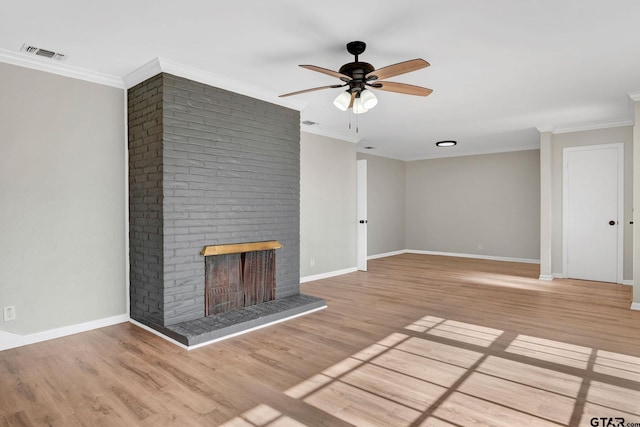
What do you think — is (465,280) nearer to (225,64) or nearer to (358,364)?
(358,364)

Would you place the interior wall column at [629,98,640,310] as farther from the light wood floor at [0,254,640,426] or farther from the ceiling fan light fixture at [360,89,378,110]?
the ceiling fan light fixture at [360,89,378,110]

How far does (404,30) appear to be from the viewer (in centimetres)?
268

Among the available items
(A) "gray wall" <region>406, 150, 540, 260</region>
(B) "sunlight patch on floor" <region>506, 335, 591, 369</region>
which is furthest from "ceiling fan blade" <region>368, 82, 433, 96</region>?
(A) "gray wall" <region>406, 150, 540, 260</region>

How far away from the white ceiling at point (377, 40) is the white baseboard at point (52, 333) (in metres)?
2.41

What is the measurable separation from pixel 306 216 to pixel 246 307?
2.15 meters

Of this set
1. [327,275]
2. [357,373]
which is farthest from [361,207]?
[357,373]

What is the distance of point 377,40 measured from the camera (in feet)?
9.25

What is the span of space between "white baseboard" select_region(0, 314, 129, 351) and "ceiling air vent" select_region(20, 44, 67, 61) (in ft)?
7.71

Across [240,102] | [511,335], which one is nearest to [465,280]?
[511,335]

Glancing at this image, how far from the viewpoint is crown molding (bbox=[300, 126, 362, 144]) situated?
5.85 m

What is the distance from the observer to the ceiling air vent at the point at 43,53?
9.72ft

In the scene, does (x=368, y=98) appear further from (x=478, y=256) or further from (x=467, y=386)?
(x=478, y=256)

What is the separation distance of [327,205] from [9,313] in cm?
426

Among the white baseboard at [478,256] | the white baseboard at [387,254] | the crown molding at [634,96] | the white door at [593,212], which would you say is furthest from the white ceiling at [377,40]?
the white baseboard at [387,254]
